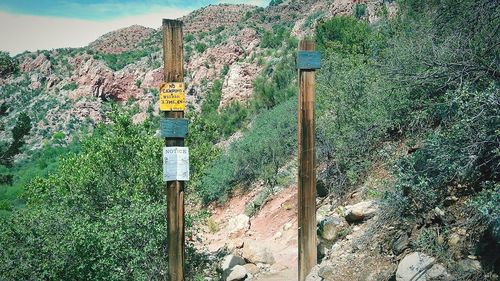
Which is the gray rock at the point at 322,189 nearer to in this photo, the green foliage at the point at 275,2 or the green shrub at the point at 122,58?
the green shrub at the point at 122,58

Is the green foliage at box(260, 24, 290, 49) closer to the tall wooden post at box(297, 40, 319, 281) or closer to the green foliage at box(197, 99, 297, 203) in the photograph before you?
the green foliage at box(197, 99, 297, 203)

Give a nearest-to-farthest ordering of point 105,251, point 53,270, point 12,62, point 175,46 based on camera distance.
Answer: point 175,46 → point 105,251 → point 53,270 → point 12,62

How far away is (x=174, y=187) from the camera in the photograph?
15.4ft

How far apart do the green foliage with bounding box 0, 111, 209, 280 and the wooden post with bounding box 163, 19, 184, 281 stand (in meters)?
2.56

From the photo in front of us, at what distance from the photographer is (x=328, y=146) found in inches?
448

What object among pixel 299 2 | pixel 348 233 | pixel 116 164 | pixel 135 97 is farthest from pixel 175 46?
pixel 299 2

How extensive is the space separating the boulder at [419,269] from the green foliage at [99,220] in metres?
3.98

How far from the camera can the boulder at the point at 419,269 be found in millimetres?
4180

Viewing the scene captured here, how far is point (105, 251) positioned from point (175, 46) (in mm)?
4077

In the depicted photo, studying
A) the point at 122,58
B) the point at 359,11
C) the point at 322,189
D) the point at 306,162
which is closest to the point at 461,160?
the point at 306,162

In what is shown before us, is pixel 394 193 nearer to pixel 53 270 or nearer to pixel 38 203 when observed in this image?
pixel 53 270

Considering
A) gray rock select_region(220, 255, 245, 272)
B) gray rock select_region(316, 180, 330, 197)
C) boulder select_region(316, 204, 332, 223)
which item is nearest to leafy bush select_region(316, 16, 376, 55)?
gray rock select_region(316, 180, 330, 197)

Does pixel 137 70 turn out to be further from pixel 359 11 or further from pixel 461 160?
pixel 461 160

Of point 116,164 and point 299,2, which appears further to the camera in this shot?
point 299,2
